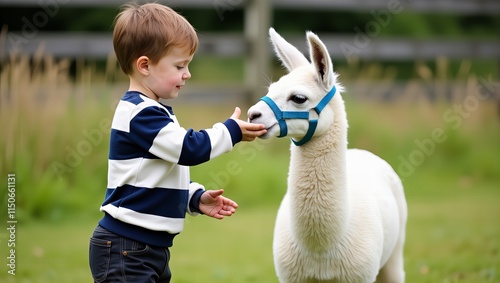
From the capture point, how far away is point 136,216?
2.97 m

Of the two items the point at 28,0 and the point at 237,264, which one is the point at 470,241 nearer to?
the point at 237,264

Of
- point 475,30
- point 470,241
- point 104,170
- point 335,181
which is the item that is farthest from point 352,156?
point 475,30

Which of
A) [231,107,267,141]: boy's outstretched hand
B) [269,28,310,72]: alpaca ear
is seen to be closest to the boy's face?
[231,107,267,141]: boy's outstretched hand

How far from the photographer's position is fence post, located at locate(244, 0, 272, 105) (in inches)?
356

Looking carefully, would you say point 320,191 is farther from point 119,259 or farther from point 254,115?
point 119,259

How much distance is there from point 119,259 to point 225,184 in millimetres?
4493

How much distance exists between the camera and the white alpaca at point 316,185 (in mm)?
3398

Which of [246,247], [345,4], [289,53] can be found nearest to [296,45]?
[345,4]

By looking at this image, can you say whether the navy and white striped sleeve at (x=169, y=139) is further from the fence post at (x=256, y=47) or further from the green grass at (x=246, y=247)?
the fence post at (x=256, y=47)

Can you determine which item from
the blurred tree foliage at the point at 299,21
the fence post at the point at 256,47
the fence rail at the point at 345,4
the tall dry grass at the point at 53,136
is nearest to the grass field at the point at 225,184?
the tall dry grass at the point at 53,136

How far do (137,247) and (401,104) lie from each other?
7.08 meters

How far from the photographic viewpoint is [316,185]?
347 centimetres

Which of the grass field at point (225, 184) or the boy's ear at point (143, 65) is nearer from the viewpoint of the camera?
the boy's ear at point (143, 65)

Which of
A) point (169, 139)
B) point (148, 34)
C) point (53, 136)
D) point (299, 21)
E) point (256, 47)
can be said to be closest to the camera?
point (169, 139)
